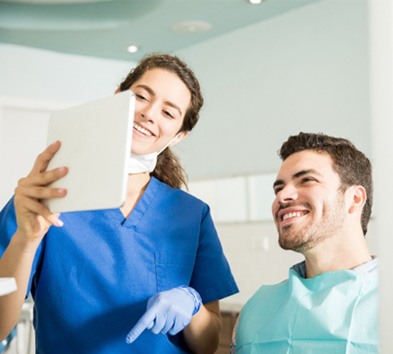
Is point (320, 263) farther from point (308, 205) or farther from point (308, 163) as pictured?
point (308, 163)

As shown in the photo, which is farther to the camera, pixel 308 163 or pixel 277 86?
pixel 277 86

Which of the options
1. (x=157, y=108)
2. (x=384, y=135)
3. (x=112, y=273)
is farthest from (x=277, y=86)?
(x=384, y=135)

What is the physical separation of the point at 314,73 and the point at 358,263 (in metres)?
2.36

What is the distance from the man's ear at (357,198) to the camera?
1473mm

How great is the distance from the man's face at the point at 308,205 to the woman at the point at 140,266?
0.56 feet

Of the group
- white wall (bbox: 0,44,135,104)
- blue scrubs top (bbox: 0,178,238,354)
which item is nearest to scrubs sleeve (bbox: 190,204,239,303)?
blue scrubs top (bbox: 0,178,238,354)

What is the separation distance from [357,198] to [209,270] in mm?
404

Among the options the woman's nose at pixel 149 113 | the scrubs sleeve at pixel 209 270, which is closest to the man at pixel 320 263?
the scrubs sleeve at pixel 209 270

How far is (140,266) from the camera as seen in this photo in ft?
4.25

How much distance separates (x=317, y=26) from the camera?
3.62 meters

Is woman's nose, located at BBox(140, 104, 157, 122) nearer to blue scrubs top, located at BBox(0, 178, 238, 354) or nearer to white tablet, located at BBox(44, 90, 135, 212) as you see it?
blue scrubs top, located at BBox(0, 178, 238, 354)

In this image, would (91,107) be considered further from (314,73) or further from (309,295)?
(314,73)

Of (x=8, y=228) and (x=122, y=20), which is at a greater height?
(x=122, y=20)

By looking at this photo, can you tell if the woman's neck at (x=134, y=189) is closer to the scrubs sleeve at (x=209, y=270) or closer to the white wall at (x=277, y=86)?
the scrubs sleeve at (x=209, y=270)
